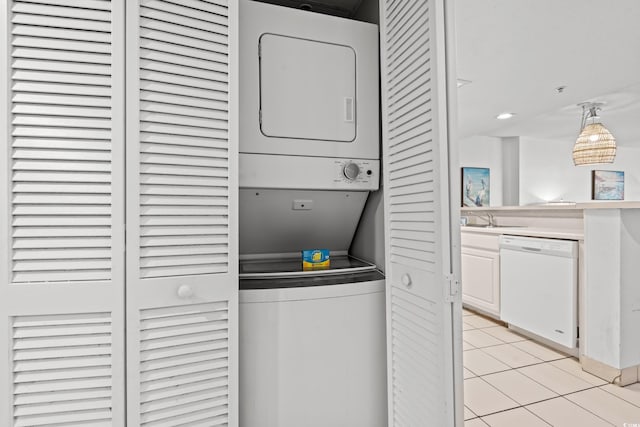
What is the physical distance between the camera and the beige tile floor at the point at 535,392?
1.82 metres

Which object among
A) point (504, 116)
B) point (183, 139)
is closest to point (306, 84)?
point (183, 139)

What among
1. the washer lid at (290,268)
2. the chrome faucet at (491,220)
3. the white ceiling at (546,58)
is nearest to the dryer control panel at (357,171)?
the washer lid at (290,268)

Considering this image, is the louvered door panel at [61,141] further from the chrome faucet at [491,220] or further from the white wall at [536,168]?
the white wall at [536,168]

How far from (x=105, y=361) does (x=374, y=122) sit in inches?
55.3

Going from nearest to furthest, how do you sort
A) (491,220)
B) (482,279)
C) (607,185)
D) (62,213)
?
(62,213)
(482,279)
(491,220)
(607,185)

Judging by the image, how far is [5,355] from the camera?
1004 millimetres

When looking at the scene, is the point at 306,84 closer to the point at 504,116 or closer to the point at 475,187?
the point at 504,116

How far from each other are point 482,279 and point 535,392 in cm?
138

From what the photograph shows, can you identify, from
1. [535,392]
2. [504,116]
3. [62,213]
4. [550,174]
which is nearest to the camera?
[62,213]

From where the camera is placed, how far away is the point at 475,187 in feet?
18.7

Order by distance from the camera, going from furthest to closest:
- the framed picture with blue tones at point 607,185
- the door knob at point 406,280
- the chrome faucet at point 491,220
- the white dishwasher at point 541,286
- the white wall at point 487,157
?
the framed picture with blue tones at point 607,185 → the white wall at point 487,157 → the chrome faucet at point 491,220 → the white dishwasher at point 541,286 → the door knob at point 406,280

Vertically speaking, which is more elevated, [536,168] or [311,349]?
[536,168]

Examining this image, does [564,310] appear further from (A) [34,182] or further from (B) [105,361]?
(A) [34,182]

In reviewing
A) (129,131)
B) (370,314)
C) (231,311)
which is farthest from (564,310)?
(129,131)
